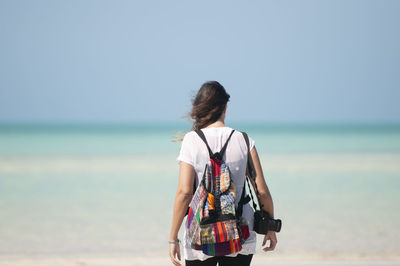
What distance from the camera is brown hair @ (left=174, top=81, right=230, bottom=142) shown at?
8.34 ft

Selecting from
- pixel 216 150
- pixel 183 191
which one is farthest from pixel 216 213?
pixel 216 150

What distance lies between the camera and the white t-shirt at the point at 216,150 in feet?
8.14

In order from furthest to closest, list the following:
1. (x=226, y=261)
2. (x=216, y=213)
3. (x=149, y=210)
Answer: (x=149, y=210), (x=226, y=261), (x=216, y=213)

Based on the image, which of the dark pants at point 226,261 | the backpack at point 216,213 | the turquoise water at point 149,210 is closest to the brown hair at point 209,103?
the backpack at point 216,213

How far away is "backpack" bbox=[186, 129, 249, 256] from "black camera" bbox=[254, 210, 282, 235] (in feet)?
0.38

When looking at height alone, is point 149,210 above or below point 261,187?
below

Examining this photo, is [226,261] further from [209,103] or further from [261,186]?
[209,103]

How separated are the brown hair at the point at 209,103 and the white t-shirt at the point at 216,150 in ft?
0.25

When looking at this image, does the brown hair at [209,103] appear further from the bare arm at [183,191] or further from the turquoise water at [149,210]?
the turquoise water at [149,210]

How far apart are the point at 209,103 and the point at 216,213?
1.88ft

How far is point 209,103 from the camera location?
2539 mm

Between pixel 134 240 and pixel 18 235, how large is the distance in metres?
1.66

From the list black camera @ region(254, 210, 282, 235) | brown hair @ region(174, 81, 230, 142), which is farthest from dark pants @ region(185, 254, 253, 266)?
brown hair @ region(174, 81, 230, 142)

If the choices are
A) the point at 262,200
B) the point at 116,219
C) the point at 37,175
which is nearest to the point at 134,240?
the point at 116,219
